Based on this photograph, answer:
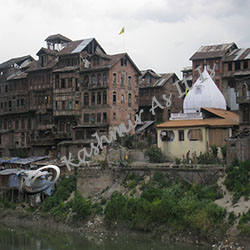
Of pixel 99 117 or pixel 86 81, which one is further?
pixel 86 81

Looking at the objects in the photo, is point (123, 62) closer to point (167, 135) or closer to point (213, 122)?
point (167, 135)

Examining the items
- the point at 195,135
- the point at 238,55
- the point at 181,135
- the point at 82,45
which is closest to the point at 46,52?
the point at 82,45

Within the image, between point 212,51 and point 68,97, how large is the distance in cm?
1968

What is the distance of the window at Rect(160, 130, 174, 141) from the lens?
54091 millimetres

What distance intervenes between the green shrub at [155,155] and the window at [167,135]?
1.47 m

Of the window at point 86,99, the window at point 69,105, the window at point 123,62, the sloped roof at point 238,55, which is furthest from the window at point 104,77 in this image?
the sloped roof at point 238,55

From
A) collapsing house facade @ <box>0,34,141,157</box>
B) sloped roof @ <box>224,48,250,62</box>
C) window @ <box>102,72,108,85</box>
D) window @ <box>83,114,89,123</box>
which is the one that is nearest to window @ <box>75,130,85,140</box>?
collapsing house facade @ <box>0,34,141,157</box>

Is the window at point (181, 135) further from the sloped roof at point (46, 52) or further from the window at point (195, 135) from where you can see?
the sloped roof at point (46, 52)

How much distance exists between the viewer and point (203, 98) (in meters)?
58.4

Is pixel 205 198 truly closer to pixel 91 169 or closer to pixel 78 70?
pixel 91 169

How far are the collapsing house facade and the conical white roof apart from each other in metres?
9.97

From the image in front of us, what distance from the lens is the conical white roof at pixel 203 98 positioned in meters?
58.3

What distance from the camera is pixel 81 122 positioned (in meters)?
66.2

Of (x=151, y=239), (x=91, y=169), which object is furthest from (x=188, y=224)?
(x=91, y=169)
